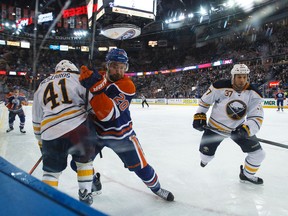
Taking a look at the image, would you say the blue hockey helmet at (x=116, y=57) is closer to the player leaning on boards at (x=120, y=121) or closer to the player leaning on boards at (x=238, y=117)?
the player leaning on boards at (x=120, y=121)

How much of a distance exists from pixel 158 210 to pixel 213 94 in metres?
1.45

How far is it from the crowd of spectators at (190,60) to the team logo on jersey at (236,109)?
44.3 ft

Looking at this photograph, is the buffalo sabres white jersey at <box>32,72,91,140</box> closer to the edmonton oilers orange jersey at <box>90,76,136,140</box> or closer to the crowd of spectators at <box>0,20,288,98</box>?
the edmonton oilers orange jersey at <box>90,76,136,140</box>

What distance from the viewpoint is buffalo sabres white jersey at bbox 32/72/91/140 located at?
1712mm

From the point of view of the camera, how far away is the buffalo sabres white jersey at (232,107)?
8.40 feet

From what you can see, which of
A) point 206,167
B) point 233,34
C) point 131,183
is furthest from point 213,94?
point 233,34

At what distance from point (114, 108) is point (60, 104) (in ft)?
1.26

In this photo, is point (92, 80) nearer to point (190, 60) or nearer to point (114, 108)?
point (114, 108)

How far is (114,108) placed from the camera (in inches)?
67.9

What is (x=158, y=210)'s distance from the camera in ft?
6.33

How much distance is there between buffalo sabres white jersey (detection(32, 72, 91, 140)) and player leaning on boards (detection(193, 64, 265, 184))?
154 cm

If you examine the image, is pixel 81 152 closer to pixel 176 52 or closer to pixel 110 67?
pixel 110 67

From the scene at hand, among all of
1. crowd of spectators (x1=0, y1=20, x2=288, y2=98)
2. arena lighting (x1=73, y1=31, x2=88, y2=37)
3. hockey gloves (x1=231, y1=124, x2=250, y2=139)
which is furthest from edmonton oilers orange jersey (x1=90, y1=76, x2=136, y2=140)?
arena lighting (x1=73, y1=31, x2=88, y2=37)

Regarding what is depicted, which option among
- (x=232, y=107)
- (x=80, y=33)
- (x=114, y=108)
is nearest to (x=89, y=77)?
(x=114, y=108)
